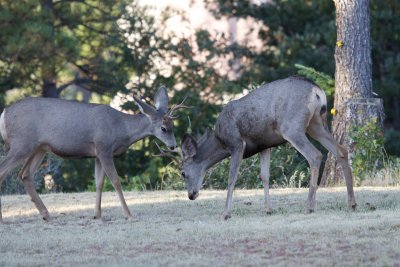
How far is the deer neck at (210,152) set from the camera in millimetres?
15727

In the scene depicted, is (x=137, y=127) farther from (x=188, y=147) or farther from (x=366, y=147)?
(x=366, y=147)

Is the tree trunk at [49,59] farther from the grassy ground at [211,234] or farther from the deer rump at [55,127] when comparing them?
the deer rump at [55,127]

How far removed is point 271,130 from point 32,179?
3.49 meters

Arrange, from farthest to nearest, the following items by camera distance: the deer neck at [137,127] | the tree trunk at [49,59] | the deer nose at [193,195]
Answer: the tree trunk at [49,59], the deer nose at [193,195], the deer neck at [137,127]

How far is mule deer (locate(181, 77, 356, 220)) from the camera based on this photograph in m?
14.6

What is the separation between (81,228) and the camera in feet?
46.5

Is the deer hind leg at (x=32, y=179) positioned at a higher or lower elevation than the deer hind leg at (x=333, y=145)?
lower

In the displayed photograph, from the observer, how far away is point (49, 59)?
29.6 m

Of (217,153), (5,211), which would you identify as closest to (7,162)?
(5,211)

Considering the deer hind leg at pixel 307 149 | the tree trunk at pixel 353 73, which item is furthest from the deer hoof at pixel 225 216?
the tree trunk at pixel 353 73

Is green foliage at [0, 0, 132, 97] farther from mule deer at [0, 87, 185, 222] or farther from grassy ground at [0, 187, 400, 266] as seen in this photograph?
mule deer at [0, 87, 185, 222]

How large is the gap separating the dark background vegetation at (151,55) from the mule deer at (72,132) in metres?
13.0

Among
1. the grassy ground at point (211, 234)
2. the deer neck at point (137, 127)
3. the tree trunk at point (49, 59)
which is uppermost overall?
the tree trunk at point (49, 59)

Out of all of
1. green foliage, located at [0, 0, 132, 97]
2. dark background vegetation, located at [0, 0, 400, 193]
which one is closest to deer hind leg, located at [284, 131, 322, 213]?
dark background vegetation, located at [0, 0, 400, 193]
